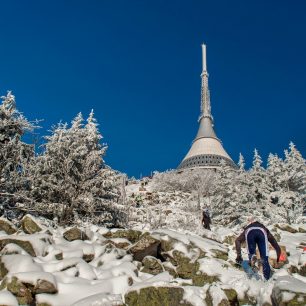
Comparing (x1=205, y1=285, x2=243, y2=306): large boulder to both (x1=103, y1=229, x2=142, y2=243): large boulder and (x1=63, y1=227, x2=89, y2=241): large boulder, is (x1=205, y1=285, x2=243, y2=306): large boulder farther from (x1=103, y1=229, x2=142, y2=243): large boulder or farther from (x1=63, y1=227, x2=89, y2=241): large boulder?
(x1=63, y1=227, x2=89, y2=241): large boulder

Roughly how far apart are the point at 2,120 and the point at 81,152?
460 cm

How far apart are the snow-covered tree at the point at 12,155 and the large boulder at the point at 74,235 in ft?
21.9

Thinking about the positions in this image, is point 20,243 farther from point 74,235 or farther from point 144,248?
point 144,248

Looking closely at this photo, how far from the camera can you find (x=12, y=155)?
2092cm

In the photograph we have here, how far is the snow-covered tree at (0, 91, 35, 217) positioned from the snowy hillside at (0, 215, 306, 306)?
655 cm

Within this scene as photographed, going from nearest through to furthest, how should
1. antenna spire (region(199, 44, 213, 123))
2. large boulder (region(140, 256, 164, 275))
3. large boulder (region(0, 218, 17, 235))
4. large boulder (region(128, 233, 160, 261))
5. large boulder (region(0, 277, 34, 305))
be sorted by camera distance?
large boulder (region(0, 277, 34, 305)) < large boulder (region(140, 256, 164, 275)) < large boulder (region(128, 233, 160, 261)) < large boulder (region(0, 218, 17, 235)) < antenna spire (region(199, 44, 213, 123))

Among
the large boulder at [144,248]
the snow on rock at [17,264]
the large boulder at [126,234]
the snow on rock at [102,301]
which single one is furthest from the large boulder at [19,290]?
the large boulder at [126,234]

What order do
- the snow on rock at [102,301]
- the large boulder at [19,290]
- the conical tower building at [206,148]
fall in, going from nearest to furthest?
the snow on rock at [102,301], the large boulder at [19,290], the conical tower building at [206,148]

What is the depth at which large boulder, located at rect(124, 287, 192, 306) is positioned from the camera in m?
8.71

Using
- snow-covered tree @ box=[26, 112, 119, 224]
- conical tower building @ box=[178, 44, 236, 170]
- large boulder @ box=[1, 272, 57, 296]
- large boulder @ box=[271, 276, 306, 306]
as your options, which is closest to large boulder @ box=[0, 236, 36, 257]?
large boulder @ box=[1, 272, 57, 296]

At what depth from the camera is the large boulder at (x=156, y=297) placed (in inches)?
343

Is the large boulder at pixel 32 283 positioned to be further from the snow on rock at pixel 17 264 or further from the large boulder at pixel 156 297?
the large boulder at pixel 156 297

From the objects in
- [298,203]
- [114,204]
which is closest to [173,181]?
[298,203]

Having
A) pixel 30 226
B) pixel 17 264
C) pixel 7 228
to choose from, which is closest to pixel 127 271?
pixel 17 264
